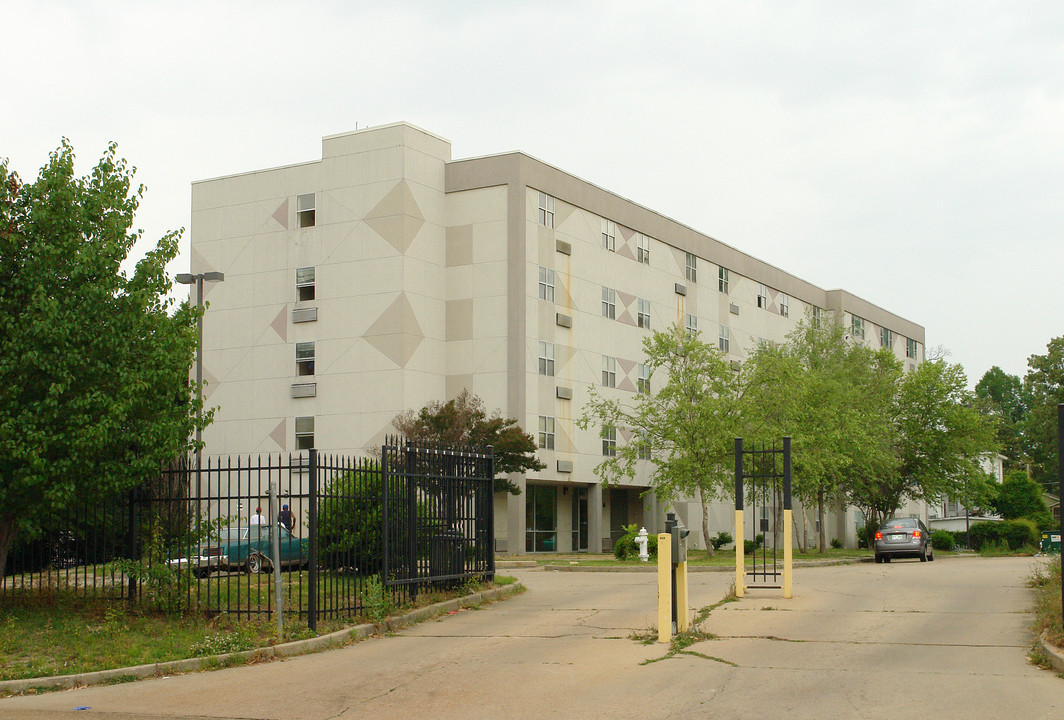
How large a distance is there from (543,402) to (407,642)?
35938 millimetres

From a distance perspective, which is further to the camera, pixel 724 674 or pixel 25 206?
pixel 25 206

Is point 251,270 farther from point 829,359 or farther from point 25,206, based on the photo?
point 25,206

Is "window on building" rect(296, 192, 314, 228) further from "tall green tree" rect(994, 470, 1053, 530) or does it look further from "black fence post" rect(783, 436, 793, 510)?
"tall green tree" rect(994, 470, 1053, 530)

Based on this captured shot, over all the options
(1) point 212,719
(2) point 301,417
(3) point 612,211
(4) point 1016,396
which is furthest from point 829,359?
(4) point 1016,396

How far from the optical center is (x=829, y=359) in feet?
173

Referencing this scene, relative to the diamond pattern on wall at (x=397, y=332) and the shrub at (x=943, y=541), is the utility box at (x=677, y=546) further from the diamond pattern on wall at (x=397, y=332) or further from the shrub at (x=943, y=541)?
the shrub at (x=943, y=541)

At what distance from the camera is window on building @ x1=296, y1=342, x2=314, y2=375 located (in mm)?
50094

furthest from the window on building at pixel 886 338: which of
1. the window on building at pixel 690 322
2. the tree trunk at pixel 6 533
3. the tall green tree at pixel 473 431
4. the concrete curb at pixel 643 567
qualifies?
the tree trunk at pixel 6 533

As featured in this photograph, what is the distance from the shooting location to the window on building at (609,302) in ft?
178

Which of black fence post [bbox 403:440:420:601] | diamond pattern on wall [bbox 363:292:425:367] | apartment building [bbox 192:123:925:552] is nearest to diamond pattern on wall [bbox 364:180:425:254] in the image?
apartment building [bbox 192:123:925:552]

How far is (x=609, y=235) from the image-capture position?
180ft

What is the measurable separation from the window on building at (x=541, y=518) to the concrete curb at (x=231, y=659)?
34398mm

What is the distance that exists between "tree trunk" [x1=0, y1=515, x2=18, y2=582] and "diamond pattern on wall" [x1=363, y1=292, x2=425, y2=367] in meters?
32.1

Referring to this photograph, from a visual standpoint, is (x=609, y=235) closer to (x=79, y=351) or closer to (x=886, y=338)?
(x=886, y=338)
